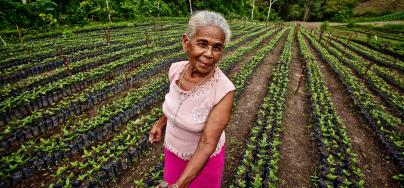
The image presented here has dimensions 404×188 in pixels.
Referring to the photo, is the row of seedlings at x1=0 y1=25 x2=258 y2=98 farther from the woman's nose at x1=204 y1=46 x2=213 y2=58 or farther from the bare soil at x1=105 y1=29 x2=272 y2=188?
the woman's nose at x1=204 y1=46 x2=213 y2=58

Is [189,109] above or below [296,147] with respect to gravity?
above

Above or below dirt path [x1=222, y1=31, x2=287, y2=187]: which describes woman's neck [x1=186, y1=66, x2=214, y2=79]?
above

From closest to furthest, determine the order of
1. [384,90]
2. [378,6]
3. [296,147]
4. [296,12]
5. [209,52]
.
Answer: [209,52]
[296,147]
[384,90]
[378,6]
[296,12]

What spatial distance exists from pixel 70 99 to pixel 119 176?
4129 mm

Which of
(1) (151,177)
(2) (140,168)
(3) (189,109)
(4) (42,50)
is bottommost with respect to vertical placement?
(2) (140,168)

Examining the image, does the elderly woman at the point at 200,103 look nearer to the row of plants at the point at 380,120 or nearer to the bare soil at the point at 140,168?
the bare soil at the point at 140,168

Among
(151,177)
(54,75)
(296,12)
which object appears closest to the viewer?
(151,177)

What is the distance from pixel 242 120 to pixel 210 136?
218 inches

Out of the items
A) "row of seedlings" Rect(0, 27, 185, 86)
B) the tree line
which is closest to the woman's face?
"row of seedlings" Rect(0, 27, 185, 86)

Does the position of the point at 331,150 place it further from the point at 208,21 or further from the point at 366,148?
the point at 208,21

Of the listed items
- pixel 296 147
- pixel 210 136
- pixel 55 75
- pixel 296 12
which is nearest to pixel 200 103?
pixel 210 136

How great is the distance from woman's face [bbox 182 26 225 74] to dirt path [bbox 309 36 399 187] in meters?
5.06

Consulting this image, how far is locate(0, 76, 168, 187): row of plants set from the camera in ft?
14.3

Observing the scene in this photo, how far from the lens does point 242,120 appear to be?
6871 mm
